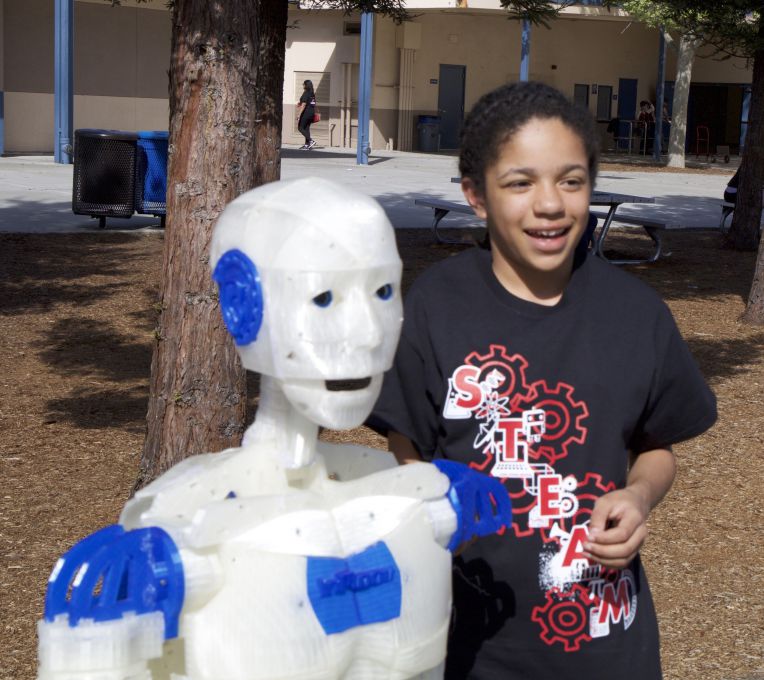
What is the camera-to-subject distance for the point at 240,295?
5.41 feet

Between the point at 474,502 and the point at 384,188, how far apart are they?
59.7 ft

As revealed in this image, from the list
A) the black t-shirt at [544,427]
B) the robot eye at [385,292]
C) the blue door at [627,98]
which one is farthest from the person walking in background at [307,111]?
the robot eye at [385,292]

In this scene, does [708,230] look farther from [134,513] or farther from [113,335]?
[134,513]

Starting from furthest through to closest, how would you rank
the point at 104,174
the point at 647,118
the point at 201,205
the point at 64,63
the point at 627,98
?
the point at 627,98 < the point at 647,118 < the point at 64,63 < the point at 104,174 < the point at 201,205

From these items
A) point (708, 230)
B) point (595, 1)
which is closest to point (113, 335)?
point (708, 230)

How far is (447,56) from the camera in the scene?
33312 mm

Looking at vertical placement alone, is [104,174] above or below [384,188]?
above

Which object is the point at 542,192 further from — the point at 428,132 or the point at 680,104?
the point at 428,132

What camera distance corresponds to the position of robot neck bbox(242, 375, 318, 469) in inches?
68.9

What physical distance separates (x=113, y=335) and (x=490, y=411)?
703cm

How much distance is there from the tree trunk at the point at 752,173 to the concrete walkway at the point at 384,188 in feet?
8.80

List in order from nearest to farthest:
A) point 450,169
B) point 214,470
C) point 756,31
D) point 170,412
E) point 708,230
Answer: point 214,470 < point 170,412 < point 756,31 < point 708,230 < point 450,169

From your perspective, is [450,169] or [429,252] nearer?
[429,252]

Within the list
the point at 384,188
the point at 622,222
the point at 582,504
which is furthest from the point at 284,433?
the point at 384,188
